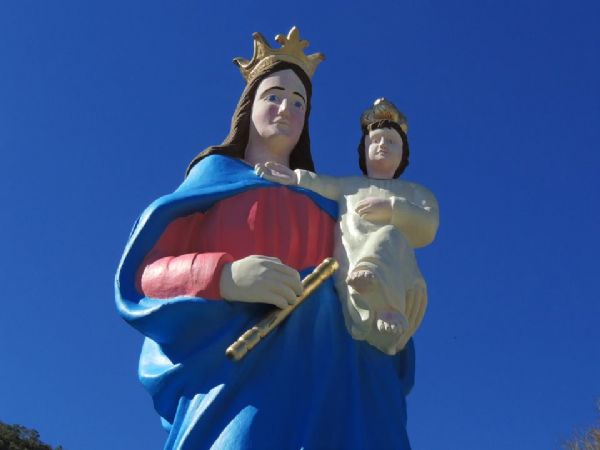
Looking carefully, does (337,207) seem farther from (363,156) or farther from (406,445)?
(406,445)

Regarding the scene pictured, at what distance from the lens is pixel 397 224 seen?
6.17 m

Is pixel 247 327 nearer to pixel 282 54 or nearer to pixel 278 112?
pixel 278 112

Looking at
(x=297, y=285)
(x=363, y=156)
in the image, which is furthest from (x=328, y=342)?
(x=363, y=156)

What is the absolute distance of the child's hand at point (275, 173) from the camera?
6.58 metres

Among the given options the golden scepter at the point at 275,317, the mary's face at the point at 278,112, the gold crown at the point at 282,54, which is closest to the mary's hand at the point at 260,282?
the golden scepter at the point at 275,317

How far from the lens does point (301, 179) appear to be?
6.64m

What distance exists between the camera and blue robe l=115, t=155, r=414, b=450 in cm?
534

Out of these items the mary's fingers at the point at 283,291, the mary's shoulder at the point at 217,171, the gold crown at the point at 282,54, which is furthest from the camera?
the gold crown at the point at 282,54

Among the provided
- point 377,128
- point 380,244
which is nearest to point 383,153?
point 377,128

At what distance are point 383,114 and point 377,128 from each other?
0.13 metres

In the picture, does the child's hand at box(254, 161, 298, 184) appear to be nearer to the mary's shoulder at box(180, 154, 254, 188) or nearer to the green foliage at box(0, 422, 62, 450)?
the mary's shoulder at box(180, 154, 254, 188)

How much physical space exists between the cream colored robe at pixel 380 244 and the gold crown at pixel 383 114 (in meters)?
0.47

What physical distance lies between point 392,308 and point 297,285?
0.60 m

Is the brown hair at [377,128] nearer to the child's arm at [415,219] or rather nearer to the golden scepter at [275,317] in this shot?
the child's arm at [415,219]
